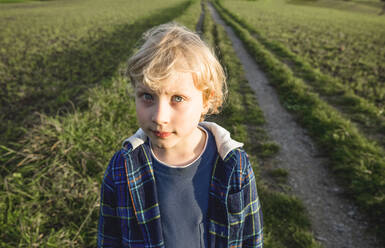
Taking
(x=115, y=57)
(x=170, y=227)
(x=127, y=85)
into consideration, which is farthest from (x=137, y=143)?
(x=115, y=57)

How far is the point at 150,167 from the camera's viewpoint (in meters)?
1.30

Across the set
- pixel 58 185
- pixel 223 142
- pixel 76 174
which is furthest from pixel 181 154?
pixel 76 174

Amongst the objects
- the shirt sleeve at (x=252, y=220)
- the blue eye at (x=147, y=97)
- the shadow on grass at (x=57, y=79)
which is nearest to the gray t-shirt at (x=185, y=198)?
the shirt sleeve at (x=252, y=220)

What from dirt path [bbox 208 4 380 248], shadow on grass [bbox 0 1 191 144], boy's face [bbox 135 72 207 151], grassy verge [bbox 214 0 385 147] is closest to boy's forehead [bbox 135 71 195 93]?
boy's face [bbox 135 72 207 151]

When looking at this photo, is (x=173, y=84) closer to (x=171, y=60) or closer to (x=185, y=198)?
(x=171, y=60)

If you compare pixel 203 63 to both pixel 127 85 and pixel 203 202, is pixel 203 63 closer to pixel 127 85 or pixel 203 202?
pixel 203 202

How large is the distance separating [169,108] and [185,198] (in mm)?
540

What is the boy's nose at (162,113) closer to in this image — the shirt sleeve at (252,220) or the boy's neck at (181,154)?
the boy's neck at (181,154)

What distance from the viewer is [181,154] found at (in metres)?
1.33

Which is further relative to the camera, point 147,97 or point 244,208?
point 244,208

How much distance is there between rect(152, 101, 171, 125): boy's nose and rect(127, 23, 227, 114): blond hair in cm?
9

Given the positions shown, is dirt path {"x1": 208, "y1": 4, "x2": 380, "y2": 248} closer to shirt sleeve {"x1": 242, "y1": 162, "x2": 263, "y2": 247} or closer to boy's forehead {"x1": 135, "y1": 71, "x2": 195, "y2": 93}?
shirt sleeve {"x1": 242, "y1": 162, "x2": 263, "y2": 247}

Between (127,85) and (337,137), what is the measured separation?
14.2 feet

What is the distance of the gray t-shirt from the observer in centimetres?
130
